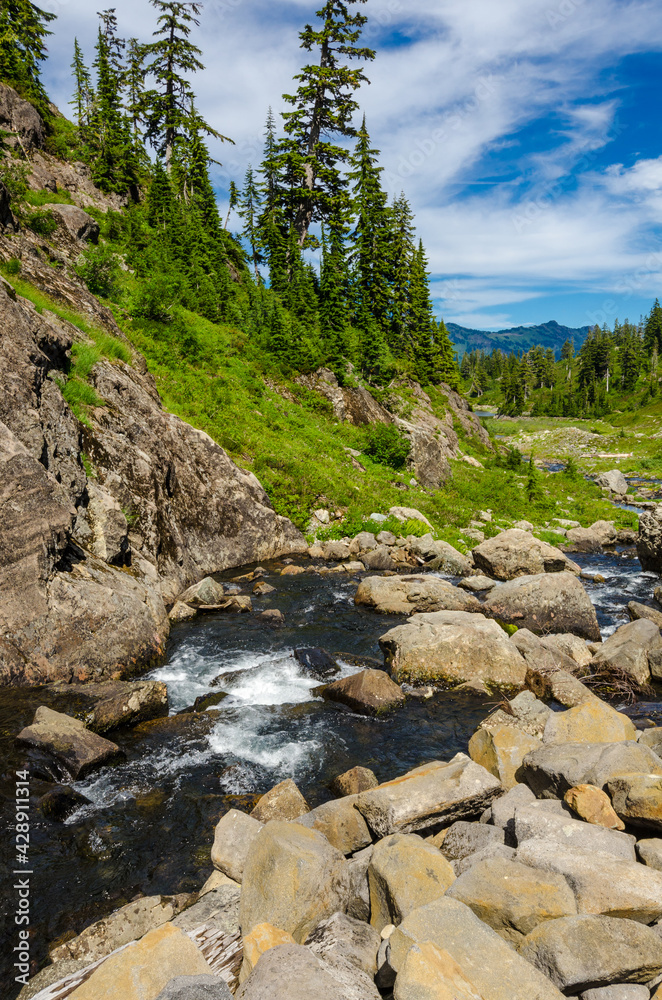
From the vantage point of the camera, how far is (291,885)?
4844 millimetres

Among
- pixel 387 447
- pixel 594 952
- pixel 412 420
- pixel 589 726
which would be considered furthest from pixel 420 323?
pixel 594 952

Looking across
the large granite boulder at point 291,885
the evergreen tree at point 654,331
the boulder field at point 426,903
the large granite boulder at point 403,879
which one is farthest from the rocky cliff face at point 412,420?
the evergreen tree at point 654,331

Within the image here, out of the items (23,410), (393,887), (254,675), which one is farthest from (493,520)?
(393,887)

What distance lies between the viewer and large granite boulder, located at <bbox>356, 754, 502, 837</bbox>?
6.29 metres

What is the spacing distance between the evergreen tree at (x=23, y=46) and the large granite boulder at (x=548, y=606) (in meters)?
48.0

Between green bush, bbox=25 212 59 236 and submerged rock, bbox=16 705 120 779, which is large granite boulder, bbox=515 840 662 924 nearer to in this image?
submerged rock, bbox=16 705 120 779

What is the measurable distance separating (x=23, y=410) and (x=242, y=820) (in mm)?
10279

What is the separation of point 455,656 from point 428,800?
573cm

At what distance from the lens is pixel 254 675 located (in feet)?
37.9

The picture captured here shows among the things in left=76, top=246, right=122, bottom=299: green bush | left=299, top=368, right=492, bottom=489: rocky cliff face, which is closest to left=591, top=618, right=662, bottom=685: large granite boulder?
left=299, top=368, right=492, bottom=489: rocky cliff face

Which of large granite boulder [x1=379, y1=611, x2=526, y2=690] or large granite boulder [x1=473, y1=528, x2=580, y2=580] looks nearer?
large granite boulder [x1=379, y1=611, x2=526, y2=690]

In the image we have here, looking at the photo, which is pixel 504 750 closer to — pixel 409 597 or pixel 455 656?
pixel 455 656

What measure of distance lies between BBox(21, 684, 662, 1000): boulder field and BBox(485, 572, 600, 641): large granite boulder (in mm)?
8432

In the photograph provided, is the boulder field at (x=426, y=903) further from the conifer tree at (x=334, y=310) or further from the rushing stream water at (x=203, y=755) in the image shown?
the conifer tree at (x=334, y=310)
